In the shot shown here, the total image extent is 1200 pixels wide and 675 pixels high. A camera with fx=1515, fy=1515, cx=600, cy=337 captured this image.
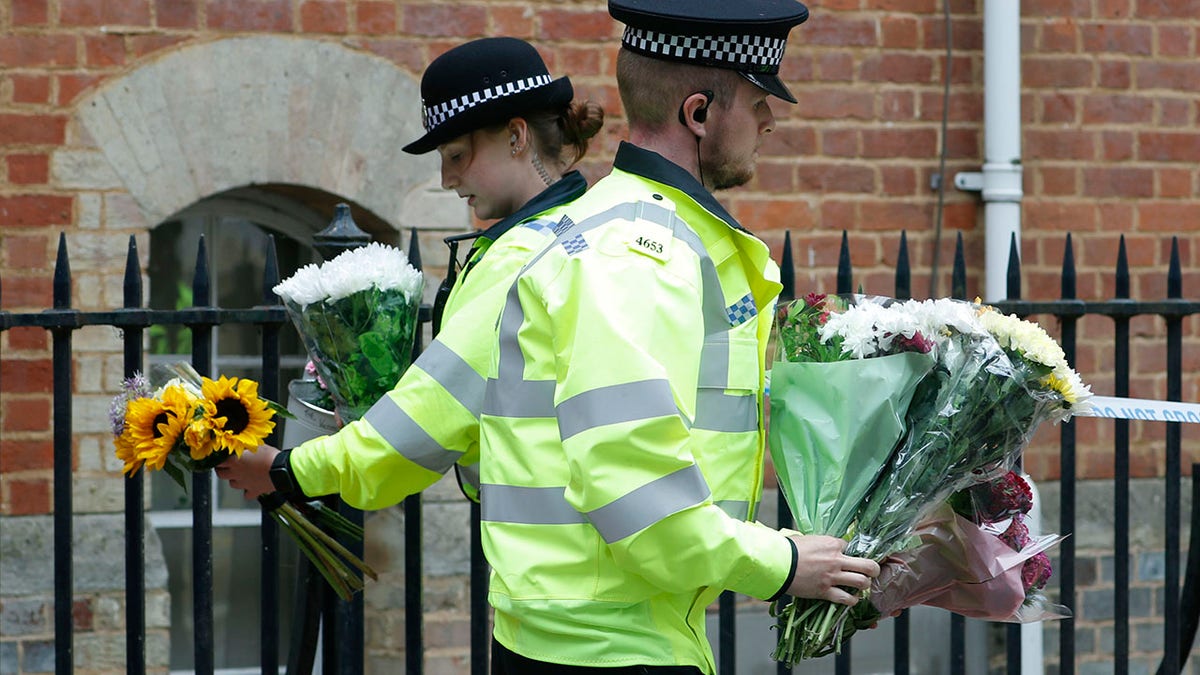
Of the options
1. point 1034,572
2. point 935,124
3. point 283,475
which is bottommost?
point 1034,572

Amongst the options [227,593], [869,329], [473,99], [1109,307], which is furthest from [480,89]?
[227,593]

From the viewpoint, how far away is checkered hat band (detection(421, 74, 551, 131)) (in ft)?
9.65

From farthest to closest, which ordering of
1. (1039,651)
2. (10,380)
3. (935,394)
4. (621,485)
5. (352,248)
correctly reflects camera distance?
(1039,651) < (10,380) < (352,248) < (935,394) < (621,485)

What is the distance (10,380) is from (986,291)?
11.0 ft

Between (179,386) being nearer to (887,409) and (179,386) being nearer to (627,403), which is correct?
(627,403)

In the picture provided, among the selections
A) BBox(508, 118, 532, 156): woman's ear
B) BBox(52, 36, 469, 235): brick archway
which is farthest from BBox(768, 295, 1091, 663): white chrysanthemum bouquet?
BBox(52, 36, 469, 235): brick archway

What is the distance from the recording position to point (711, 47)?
7.97ft

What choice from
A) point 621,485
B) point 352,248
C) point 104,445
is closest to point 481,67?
point 352,248

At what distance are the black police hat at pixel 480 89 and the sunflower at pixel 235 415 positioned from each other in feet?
2.02

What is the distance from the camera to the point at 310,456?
2.81m

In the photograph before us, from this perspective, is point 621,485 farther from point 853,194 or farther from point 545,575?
point 853,194

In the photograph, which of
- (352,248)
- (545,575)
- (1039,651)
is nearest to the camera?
(545,575)

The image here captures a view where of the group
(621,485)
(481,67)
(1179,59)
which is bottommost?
(621,485)

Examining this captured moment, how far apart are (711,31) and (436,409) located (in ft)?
2.70
